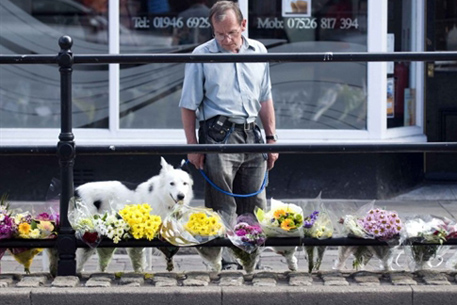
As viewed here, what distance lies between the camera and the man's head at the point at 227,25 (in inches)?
259

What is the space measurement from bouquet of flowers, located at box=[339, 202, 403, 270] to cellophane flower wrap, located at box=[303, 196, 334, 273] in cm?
11

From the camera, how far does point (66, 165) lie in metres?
5.74

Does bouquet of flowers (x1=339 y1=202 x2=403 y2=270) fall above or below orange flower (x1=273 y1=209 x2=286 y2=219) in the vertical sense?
below

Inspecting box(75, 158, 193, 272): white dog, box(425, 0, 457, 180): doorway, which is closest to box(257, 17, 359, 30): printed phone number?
box(425, 0, 457, 180): doorway

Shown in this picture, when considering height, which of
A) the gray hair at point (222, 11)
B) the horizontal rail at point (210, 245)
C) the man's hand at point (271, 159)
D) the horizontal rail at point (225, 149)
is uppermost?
the gray hair at point (222, 11)

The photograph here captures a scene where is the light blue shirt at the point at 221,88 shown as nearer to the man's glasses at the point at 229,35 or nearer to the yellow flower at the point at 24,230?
the man's glasses at the point at 229,35

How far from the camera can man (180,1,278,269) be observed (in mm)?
6625

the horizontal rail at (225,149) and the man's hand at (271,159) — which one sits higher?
the horizontal rail at (225,149)

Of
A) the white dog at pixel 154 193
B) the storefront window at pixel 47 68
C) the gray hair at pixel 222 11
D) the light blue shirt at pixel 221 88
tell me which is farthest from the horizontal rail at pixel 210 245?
the storefront window at pixel 47 68

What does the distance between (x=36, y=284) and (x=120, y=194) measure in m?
1.84

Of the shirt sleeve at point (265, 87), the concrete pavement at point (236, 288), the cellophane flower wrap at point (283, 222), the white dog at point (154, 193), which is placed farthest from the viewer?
the white dog at point (154, 193)

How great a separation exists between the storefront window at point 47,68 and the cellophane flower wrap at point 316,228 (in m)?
5.19

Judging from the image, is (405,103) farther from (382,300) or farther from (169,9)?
(382,300)

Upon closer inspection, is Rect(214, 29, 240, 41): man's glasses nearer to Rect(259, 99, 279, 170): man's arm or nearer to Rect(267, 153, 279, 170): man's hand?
Rect(259, 99, 279, 170): man's arm
